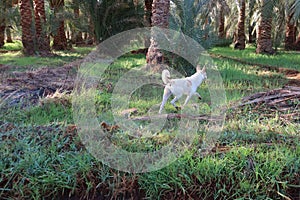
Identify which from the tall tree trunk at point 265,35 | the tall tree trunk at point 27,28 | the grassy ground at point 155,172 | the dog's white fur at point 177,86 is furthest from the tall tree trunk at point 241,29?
the grassy ground at point 155,172

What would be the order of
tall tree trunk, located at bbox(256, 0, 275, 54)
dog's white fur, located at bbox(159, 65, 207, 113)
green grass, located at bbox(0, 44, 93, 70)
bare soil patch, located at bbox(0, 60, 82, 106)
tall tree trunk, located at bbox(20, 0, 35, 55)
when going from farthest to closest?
1. tall tree trunk, located at bbox(256, 0, 275, 54)
2. tall tree trunk, located at bbox(20, 0, 35, 55)
3. green grass, located at bbox(0, 44, 93, 70)
4. bare soil patch, located at bbox(0, 60, 82, 106)
5. dog's white fur, located at bbox(159, 65, 207, 113)

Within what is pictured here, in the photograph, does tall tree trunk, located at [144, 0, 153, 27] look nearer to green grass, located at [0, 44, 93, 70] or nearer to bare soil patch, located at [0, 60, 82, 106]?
green grass, located at [0, 44, 93, 70]

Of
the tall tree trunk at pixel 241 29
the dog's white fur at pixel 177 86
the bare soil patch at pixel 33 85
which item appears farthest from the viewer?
the tall tree trunk at pixel 241 29

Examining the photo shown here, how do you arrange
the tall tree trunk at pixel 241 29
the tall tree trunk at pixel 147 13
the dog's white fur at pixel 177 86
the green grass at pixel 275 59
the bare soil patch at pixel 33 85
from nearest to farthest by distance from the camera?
the dog's white fur at pixel 177 86 < the bare soil patch at pixel 33 85 < the green grass at pixel 275 59 < the tall tree trunk at pixel 147 13 < the tall tree trunk at pixel 241 29

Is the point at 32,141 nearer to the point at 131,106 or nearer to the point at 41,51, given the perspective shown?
the point at 131,106

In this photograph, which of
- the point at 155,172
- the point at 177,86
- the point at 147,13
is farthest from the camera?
the point at 147,13

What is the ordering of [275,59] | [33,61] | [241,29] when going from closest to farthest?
1. [33,61]
2. [275,59]
3. [241,29]

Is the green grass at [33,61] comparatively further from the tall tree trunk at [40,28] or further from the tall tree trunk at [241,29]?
the tall tree trunk at [241,29]

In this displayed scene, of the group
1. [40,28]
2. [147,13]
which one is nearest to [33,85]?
[40,28]

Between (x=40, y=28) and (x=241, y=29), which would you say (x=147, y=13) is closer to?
(x=40, y=28)

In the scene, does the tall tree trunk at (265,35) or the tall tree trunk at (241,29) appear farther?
the tall tree trunk at (241,29)

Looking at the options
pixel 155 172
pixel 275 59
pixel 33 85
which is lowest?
pixel 155 172

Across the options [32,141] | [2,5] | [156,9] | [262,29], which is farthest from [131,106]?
[2,5]

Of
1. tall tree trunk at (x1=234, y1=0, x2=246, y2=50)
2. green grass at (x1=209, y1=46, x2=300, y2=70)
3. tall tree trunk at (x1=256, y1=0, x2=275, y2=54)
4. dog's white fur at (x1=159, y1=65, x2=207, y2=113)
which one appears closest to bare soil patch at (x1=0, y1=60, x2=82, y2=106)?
dog's white fur at (x1=159, y1=65, x2=207, y2=113)
